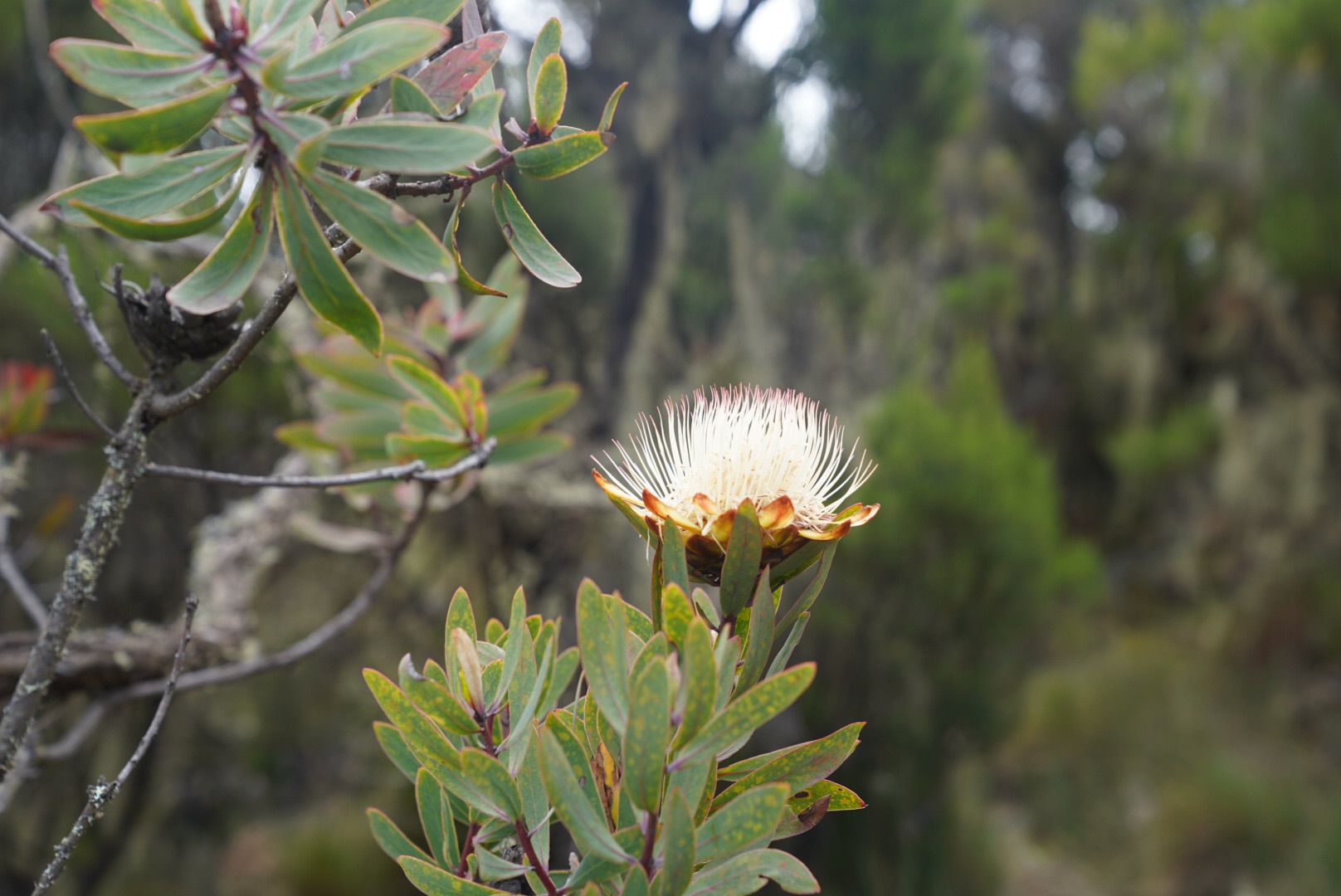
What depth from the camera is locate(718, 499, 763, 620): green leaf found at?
0.43 meters

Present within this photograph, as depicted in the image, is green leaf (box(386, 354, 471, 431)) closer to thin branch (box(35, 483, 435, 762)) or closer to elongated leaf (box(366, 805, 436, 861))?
thin branch (box(35, 483, 435, 762))

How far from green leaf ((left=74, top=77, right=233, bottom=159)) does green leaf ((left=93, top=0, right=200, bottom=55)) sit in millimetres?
36

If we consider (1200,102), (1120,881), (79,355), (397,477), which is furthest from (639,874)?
(1200,102)

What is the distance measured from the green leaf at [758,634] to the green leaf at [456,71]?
12.0 inches

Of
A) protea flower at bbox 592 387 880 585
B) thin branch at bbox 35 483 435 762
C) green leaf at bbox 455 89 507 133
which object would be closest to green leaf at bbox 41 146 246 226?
green leaf at bbox 455 89 507 133

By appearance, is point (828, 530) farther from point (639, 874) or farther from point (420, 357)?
point (420, 357)

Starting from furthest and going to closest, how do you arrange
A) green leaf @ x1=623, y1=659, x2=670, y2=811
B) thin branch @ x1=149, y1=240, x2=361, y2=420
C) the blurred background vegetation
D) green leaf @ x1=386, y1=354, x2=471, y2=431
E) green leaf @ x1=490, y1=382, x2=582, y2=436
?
the blurred background vegetation < green leaf @ x1=490, y1=382, x2=582, y2=436 < green leaf @ x1=386, y1=354, x2=471, y2=431 < thin branch @ x1=149, y1=240, x2=361, y2=420 < green leaf @ x1=623, y1=659, x2=670, y2=811

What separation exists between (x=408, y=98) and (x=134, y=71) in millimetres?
119

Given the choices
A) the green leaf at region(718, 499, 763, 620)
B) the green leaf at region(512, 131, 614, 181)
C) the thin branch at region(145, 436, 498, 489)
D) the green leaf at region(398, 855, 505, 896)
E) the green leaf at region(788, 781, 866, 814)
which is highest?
the green leaf at region(512, 131, 614, 181)

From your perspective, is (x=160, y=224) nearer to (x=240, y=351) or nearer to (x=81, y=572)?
(x=240, y=351)

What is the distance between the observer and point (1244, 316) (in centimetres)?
635

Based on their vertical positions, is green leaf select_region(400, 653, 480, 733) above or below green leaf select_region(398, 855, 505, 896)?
above

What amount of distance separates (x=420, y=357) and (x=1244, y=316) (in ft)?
22.6

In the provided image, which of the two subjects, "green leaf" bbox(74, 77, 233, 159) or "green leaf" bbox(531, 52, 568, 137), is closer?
"green leaf" bbox(74, 77, 233, 159)
